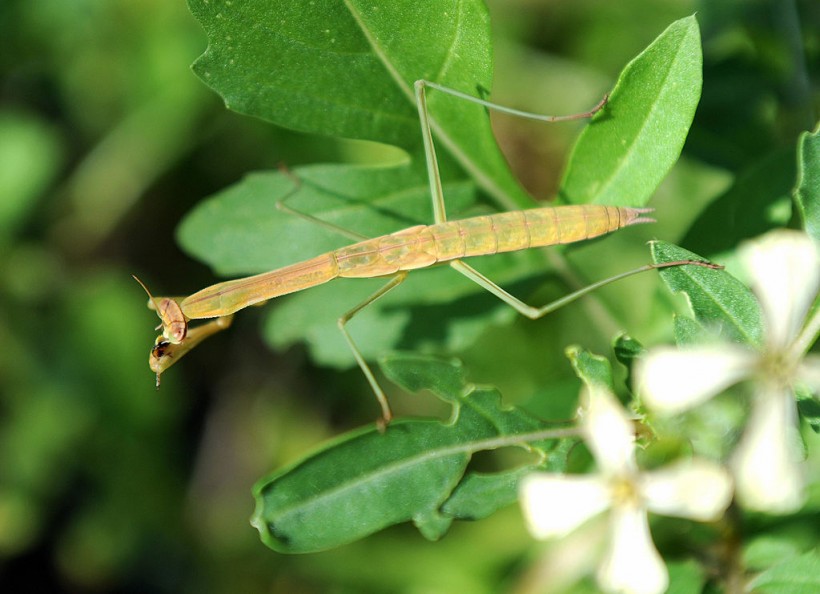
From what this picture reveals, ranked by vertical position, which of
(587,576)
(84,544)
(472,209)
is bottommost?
(84,544)

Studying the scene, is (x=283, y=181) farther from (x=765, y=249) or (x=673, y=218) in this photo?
(x=673, y=218)

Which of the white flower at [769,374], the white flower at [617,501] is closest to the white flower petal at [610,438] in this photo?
the white flower at [617,501]

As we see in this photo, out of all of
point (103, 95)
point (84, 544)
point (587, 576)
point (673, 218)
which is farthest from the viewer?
point (103, 95)

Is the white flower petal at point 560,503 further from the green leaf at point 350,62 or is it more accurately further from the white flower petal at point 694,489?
the green leaf at point 350,62

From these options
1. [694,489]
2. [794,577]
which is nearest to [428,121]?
[694,489]

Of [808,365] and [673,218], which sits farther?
[673,218]

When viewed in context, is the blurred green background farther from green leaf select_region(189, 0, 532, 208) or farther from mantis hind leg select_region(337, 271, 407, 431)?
green leaf select_region(189, 0, 532, 208)

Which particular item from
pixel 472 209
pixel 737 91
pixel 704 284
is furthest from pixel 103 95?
pixel 704 284

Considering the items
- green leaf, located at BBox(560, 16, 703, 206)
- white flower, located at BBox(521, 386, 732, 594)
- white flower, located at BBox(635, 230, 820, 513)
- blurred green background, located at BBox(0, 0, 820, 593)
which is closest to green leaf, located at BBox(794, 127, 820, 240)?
white flower, located at BBox(635, 230, 820, 513)
